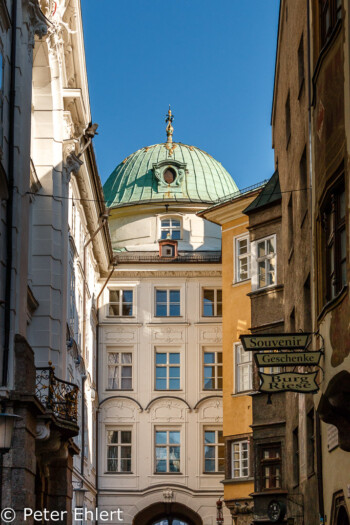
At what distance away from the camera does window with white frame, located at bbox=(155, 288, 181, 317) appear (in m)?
50.1

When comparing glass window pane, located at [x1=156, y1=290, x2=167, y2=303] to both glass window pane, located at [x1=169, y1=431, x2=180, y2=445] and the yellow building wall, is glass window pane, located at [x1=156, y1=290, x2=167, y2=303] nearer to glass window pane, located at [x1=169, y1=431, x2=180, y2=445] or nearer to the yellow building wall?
glass window pane, located at [x1=169, y1=431, x2=180, y2=445]

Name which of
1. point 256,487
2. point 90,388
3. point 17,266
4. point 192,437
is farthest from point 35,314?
point 192,437

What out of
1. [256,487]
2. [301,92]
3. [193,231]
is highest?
[193,231]

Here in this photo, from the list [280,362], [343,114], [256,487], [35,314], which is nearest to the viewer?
[343,114]

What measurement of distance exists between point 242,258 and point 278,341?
72.7 feet

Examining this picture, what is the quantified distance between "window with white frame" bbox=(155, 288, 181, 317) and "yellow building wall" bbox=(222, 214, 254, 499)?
969 centimetres

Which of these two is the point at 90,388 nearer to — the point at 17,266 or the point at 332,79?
the point at 17,266

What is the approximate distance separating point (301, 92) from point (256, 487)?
12.8 m

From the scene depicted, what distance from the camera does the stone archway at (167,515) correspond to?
160 feet

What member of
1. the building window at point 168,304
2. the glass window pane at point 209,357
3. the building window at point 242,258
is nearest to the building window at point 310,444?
the building window at point 242,258

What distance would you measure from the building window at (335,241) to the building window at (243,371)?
67.1 ft

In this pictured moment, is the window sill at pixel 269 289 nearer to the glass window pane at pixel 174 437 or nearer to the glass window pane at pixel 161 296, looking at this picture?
the glass window pane at pixel 174 437

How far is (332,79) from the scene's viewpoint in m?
16.4

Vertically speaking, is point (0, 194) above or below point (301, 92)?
below
